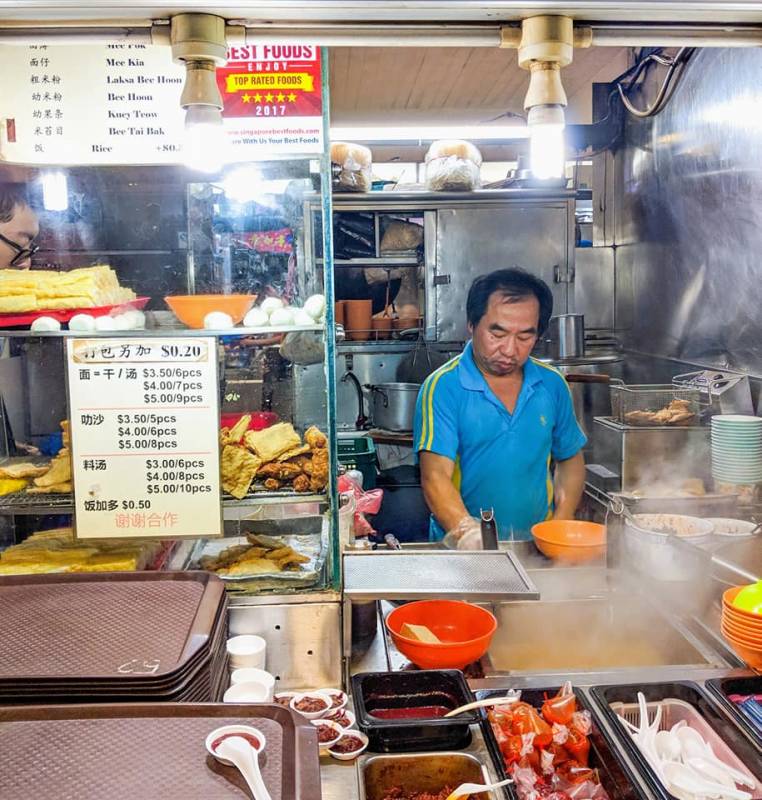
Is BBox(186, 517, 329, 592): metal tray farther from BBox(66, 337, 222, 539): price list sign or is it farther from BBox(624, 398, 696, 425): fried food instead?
BBox(624, 398, 696, 425): fried food

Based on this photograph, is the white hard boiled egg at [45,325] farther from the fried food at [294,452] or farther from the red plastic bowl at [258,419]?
the fried food at [294,452]

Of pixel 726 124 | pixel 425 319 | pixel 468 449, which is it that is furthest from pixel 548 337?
pixel 468 449

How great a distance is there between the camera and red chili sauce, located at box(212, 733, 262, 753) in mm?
1193

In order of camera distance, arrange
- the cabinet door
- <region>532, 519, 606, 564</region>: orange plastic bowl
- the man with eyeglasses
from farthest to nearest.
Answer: the cabinet door < <region>532, 519, 606, 564</region>: orange plastic bowl < the man with eyeglasses

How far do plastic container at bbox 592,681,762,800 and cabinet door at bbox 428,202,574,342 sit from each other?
4276 mm

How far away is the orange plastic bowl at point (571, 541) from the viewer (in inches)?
98.9

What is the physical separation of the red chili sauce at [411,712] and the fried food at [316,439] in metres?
0.61

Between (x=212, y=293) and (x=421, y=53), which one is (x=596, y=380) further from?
(x=212, y=293)

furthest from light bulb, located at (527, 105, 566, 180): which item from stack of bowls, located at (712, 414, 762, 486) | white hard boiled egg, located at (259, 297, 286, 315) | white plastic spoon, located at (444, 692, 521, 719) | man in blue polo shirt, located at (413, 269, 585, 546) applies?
stack of bowls, located at (712, 414, 762, 486)

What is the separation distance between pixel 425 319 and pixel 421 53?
186 centimetres

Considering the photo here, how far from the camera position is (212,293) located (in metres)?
1.96

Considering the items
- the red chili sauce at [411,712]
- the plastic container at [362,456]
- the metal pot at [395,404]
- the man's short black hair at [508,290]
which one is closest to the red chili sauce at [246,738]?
the red chili sauce at [411,712]

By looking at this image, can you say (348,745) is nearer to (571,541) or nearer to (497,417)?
(571,541)

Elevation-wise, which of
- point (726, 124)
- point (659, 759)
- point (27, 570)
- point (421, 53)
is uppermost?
point (421, 53)
